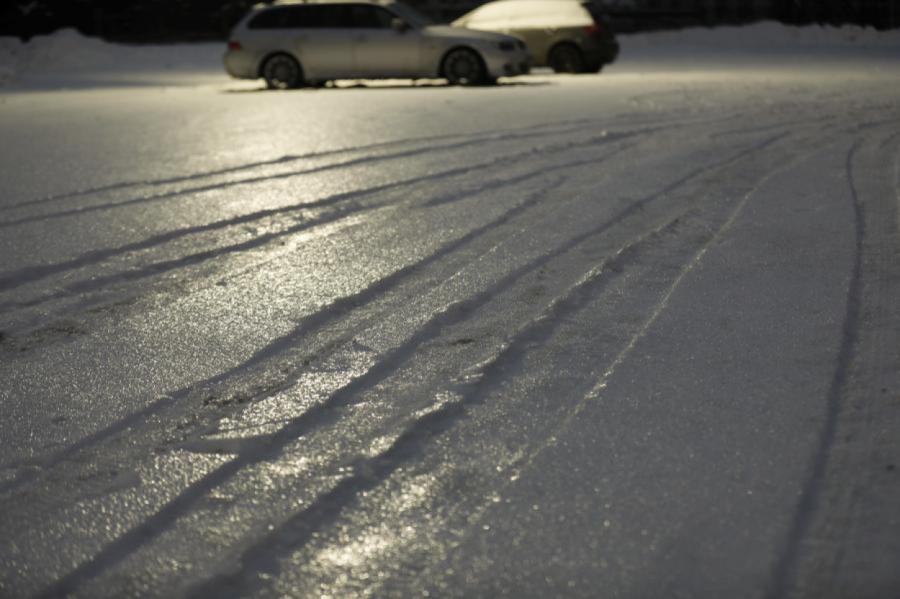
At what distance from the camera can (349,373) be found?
320 centimetres

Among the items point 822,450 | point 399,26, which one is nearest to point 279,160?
point 822,450

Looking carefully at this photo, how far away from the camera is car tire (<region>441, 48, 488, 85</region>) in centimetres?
1477

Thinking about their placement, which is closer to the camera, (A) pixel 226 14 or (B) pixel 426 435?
(B) pixel 426 435

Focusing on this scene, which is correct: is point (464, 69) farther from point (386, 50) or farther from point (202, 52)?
point (202, 52)

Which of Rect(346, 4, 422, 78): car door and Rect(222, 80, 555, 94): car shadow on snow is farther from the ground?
Rect(346, 4, 422, 78): car door

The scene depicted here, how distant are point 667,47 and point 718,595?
922 inches

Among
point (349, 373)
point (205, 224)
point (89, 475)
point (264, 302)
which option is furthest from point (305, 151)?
point (89, 475)

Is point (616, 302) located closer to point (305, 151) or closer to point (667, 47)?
point (305, 151)

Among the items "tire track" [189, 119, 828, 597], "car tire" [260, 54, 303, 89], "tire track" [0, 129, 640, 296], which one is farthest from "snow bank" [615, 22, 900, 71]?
"tire track" [189, 119, 828, 597]

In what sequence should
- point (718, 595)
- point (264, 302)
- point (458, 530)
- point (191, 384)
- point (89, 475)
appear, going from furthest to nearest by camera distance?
point (264, 302) < point (191, 384) < point (89, 475) < point (458, 530) < point (718, 595)

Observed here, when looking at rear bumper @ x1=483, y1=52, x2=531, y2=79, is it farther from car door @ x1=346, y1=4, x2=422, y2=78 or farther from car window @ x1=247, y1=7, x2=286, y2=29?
car window @ x1=247, y1=7, x2=286, y2=29

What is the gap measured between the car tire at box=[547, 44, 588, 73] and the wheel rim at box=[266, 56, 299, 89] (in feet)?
14.1

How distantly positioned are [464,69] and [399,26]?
116 centimetres

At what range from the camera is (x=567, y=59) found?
16.8 m
